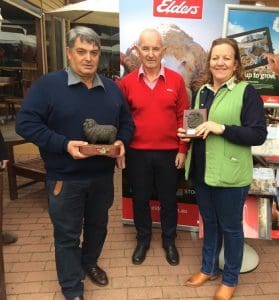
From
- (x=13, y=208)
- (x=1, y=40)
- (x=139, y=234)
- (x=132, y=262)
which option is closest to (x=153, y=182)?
(x=139, y=234)

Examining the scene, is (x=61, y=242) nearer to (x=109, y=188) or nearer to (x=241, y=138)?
(x=109, y=188)

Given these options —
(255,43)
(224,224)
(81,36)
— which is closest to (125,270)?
(224,224)

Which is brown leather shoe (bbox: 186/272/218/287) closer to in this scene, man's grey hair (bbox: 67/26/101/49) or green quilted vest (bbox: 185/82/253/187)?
green quilted vest (bbox: 185/82/253/187)

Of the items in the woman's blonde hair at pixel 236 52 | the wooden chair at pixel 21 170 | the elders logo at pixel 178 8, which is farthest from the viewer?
the wooden chair at pixel 21 170

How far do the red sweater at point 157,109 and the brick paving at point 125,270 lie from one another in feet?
3.27

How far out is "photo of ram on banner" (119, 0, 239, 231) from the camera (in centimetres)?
303

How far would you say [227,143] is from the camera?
2.23 meters

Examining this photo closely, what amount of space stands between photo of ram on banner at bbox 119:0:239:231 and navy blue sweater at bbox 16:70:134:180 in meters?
0.96

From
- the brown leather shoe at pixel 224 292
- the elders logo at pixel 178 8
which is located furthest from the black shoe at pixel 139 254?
the elders logo at pixel 178 8

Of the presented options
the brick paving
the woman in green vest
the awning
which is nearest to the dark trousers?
the brick paving

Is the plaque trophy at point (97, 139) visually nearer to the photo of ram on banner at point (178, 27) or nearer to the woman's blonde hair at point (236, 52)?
the woman's blonde hair at point (236, 52)

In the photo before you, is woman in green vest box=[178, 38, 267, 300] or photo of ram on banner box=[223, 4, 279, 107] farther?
photo of ram on banner box=[223, 4, 279, 107]

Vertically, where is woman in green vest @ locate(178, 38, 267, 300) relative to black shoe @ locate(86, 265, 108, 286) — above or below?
above

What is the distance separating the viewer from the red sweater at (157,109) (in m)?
2.73
